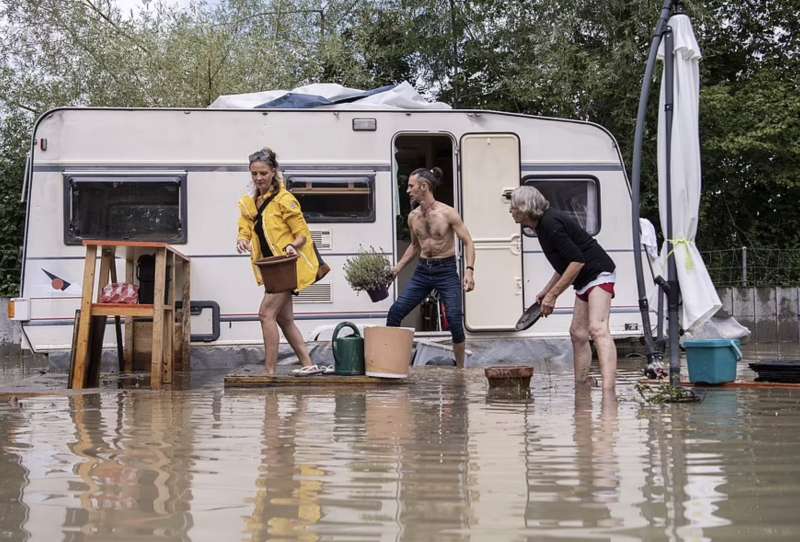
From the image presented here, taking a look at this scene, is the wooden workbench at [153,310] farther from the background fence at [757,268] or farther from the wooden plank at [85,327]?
the background fence at [757,268]

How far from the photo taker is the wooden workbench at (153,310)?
885 centimetres

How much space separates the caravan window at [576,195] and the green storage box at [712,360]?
3931 millimetres

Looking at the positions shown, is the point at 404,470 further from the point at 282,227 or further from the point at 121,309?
the point at 121,309

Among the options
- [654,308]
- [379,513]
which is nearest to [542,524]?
[379,513]

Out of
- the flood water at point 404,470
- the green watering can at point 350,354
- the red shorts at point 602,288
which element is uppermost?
the red shorts at point 602,288

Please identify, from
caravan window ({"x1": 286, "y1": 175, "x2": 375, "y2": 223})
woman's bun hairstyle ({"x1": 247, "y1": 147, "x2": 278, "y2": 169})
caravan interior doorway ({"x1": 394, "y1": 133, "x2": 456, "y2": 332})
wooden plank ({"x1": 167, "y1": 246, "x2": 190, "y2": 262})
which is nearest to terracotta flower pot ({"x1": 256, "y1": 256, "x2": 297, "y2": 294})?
woman's bun hairstyle ({"x1": 247, "y1": 147, "x2": 278, "y2": 169})

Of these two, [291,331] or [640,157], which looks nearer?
[640,157]

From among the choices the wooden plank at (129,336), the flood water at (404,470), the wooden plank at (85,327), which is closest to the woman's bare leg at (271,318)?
the wooden plank at (85,327)

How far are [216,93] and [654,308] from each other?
1104 cm

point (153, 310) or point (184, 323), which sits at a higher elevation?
point (153, 310)

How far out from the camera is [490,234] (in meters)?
11.7

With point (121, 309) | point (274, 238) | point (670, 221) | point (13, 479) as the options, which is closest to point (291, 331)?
point (274, 238)

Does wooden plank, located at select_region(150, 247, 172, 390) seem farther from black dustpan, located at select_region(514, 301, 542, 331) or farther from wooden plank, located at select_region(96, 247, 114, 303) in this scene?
black dustpan, located at select_region(514, 301, 542, 331)

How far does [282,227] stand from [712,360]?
11.5ft
